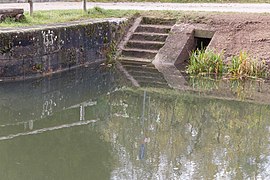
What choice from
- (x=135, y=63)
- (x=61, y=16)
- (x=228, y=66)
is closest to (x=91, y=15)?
(x=61, y=16)

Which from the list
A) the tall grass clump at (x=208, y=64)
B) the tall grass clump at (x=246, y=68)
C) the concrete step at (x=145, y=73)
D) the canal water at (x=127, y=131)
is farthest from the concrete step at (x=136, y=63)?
the tall grass clump at (x=246, y=68)

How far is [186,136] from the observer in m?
8.34

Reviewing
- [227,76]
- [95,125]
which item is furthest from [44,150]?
[227,76]

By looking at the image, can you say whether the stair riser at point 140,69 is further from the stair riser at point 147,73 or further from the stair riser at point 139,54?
the stair riser at point 139,54

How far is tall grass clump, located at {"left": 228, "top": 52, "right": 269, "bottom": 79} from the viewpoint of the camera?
41.0ft

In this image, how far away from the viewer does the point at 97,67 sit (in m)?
13.7

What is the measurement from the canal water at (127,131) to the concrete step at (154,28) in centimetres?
274

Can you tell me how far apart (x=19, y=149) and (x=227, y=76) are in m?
6.40

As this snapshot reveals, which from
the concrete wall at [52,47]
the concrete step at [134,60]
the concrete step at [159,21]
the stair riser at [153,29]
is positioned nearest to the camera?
the concrete wall at [52,47]

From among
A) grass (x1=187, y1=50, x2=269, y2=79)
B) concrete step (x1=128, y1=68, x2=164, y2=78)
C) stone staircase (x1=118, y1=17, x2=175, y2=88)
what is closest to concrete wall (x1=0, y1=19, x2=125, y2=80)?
stone staircase (x1=118, y1=17, x2=175, y2=88)

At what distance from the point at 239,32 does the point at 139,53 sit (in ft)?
8.52

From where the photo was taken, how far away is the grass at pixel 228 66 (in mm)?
12516

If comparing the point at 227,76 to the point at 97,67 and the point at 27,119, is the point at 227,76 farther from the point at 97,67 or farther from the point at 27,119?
the point at 27,119

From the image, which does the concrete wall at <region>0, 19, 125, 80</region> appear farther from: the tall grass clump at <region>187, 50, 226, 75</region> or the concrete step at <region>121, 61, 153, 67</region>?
the tall grass clump at <region>187, 50, 226, 75</region>
